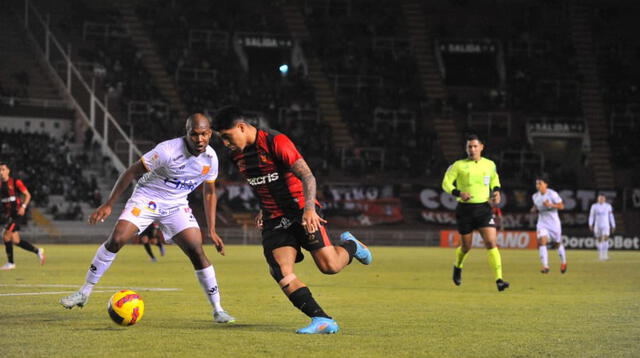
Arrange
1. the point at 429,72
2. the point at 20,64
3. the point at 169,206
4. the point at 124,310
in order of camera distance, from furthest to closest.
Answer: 1. the point at 429,72
2. the point at 20,64
3. the point at 169,206
4. the point at 124,310

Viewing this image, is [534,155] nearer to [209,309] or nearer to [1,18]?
[1,18]

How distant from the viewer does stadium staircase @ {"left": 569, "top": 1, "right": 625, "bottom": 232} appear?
53344 mm

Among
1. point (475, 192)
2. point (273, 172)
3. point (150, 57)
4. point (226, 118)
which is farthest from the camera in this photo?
point (150, 57)

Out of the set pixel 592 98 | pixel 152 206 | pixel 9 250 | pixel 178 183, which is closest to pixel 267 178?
pixel 178 183

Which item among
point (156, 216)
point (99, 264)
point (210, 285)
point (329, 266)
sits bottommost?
point (210, 285)

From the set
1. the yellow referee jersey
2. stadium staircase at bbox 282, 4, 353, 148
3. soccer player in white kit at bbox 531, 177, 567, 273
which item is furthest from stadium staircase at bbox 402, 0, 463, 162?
the yellow referee jersey

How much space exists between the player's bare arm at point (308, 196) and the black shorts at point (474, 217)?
9.01 meters

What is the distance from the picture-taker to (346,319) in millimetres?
11320

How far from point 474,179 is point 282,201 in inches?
346

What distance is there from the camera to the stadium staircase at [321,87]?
53.0 m

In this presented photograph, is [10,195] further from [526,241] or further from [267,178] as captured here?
[526,241]

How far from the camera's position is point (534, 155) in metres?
51.8

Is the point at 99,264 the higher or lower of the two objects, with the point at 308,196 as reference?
lower

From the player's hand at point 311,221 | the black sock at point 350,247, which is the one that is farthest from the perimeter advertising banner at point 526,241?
the player's hand at point 311,221
